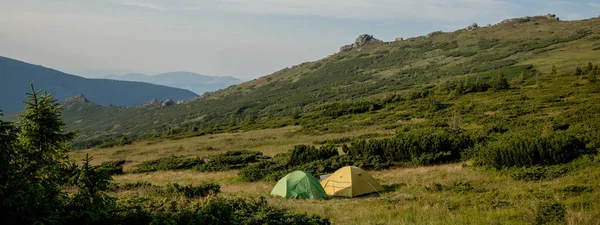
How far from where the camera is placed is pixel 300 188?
58.0 ft

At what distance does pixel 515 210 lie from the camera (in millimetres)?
10812

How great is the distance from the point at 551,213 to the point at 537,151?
31.7ft

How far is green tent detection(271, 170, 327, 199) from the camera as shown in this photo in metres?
17.4

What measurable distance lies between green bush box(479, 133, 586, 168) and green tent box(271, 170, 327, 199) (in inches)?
339

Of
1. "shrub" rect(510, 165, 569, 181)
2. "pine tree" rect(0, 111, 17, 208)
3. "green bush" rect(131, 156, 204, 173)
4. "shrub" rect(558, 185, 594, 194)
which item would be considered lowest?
"green bush" rect(131, 156, 204, 173)

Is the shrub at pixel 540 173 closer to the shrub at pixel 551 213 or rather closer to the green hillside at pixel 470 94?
the shrub at pixel 551 213

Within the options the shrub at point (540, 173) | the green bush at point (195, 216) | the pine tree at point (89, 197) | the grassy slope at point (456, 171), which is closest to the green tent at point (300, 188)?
the grassy slope at point (456, 171)

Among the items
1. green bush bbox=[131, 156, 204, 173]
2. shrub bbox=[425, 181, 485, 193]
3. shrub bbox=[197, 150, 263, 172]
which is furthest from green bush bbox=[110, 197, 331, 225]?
green bush bbox=[131, 156, 204, 173]

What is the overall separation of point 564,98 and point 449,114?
44.4 feet

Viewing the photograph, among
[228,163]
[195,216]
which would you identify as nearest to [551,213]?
[195,216]

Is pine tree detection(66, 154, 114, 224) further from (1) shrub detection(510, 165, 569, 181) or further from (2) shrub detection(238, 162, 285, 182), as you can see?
(2) shrub detection(238, 162, 285, 182)

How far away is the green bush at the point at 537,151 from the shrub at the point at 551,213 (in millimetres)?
8400

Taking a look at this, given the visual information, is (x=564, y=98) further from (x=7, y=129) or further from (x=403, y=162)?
(x=7, y=129)

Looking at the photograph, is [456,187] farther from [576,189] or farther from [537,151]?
[537,151]
